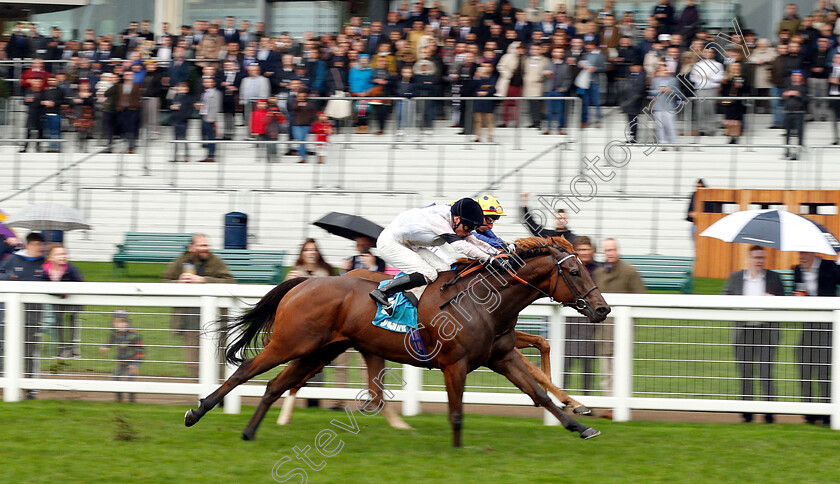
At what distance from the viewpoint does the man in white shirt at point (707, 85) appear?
12.4m

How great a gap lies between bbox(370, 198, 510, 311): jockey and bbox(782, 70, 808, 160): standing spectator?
712 cm

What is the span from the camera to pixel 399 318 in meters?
6.38

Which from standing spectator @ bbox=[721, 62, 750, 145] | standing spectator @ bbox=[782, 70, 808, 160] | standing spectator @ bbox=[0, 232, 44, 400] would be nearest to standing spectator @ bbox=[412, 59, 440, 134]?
standing spectator @ bbox=[721, 62, 750, 145]

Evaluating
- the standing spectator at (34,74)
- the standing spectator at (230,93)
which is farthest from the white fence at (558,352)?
the standing spectator at (34,74)

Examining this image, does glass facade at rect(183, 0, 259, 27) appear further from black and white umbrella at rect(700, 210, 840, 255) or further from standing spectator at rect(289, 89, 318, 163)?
black and white umbrella at rect(700, 210, 840, 255)

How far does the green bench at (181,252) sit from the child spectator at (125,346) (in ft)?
14.4

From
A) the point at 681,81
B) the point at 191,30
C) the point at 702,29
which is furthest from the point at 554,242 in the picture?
the point at 191,30

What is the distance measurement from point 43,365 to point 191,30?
33.4ft

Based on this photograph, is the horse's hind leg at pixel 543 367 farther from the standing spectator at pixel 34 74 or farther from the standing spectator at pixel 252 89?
the standing spectator at pixel 34 74

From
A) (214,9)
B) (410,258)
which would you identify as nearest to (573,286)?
(410,258)

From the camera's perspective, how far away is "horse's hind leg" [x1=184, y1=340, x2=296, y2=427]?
6418 millimetres

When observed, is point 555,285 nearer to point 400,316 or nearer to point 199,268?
point 400,316

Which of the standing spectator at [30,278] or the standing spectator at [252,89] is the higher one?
the standing spectator at [252,89]

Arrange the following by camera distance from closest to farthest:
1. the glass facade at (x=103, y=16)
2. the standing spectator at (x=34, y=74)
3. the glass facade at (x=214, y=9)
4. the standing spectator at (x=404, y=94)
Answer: the standing spectator at (x=404, y=94) → the standing spectator at (x=34, y=74) → the glass facade at (x=103, y=16) → the glass facade at (x=214, y=9)
